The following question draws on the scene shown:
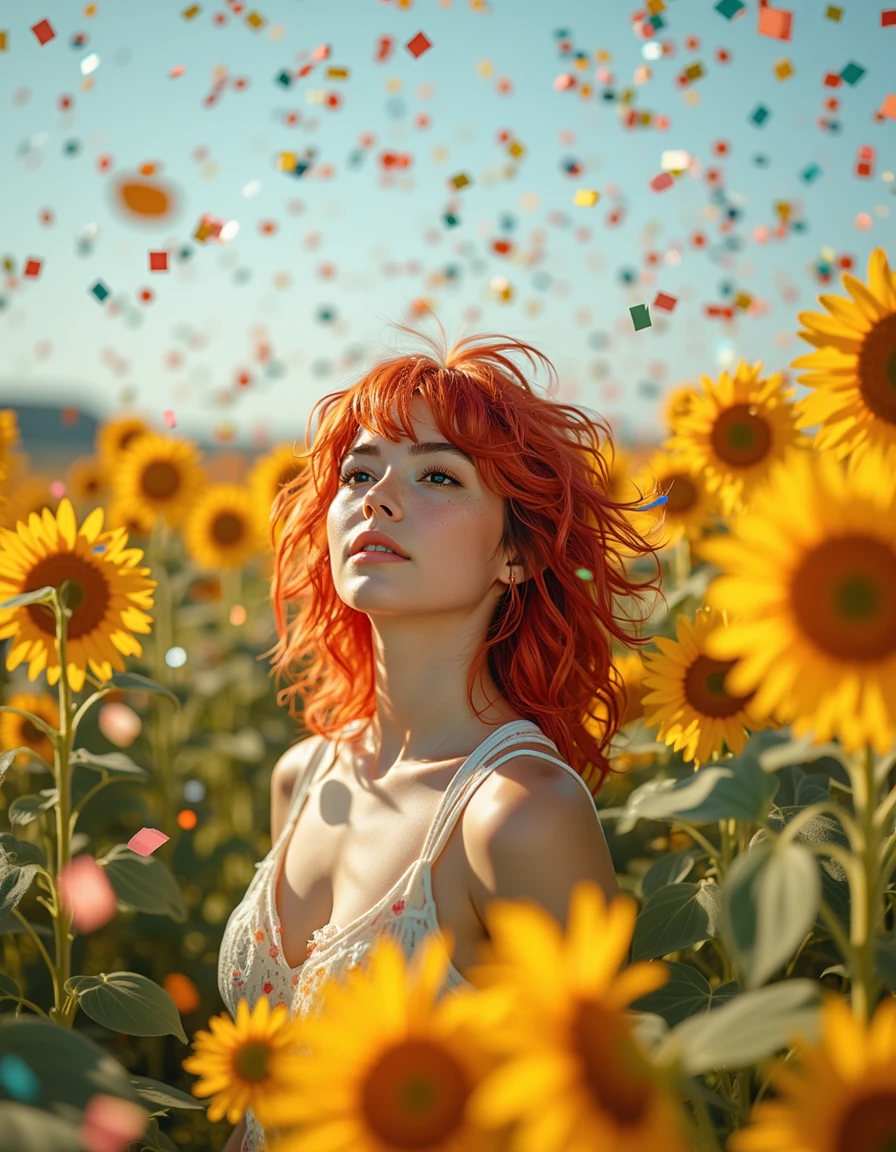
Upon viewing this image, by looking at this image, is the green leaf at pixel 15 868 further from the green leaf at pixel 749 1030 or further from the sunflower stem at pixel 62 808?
the green leaf at pixel 749 1030

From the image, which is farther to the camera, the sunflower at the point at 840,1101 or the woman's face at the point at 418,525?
the woman's face at the point at 418,525

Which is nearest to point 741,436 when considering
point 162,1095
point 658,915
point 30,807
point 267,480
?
point 658,915

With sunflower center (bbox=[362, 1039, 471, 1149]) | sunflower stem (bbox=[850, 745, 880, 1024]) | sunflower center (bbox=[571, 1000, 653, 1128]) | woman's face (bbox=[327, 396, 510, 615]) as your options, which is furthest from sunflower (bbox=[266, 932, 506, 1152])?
woman's face (bbox=[327, 396, 510, 615])

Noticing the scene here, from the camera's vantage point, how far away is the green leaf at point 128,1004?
5.63ft

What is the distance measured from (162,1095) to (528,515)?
1.35 meters

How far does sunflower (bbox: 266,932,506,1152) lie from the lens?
826mm

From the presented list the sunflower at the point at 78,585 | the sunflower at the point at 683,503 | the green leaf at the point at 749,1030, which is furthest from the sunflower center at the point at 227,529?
the green leaf at the point at 749,1030

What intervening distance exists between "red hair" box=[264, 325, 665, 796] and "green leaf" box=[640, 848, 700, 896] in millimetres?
323

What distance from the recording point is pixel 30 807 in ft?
6.48

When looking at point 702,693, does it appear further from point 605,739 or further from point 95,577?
point 95,577

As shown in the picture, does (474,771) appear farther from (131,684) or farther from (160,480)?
(160,480)

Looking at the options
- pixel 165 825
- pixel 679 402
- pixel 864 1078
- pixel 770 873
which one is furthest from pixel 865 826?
pixel 165 825

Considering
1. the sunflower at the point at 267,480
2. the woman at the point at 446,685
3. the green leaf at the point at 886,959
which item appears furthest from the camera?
the sunflower at the point at 267,480

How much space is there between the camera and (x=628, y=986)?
0.80 m
